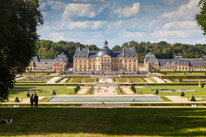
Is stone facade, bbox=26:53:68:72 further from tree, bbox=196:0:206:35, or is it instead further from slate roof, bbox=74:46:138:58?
tree, bbox=196:0:206:35

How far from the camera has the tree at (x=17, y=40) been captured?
15305 millimetres

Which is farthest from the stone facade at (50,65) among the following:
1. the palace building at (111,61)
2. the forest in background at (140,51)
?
the forest in background at (140,51)

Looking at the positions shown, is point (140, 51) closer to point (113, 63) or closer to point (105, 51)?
point (113, 63)

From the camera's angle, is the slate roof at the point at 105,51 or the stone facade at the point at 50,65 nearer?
the slate roof at the point at 105,51

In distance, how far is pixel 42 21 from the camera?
751 inches

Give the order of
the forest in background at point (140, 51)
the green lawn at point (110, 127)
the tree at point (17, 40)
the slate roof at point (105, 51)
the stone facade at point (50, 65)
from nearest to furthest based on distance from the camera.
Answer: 1. the green lawn at point (110, 127)
2. the tree at point (17, 40)
3. the slate roof at point (105, 51)
4. the stone facade at point (50, 65)
5. the forest in background at point (140, 51)

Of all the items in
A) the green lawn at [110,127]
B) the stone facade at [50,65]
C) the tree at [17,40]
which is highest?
the tree at [17,40]

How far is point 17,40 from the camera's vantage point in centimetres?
1625

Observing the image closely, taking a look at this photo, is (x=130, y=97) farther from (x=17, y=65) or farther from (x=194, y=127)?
(x=194, y=127)

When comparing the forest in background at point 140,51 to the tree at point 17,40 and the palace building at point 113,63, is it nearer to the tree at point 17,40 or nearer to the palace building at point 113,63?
the palace building at point 113,63

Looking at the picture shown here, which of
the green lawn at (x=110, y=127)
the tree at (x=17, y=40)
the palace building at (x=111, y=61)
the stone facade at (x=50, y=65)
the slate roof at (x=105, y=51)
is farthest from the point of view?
the stone facade at (x=50, y=65)

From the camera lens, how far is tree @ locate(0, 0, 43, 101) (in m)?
15.3

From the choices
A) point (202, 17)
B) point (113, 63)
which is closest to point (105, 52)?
point (113, 63)

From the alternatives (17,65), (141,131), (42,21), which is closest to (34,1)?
(42,21)
